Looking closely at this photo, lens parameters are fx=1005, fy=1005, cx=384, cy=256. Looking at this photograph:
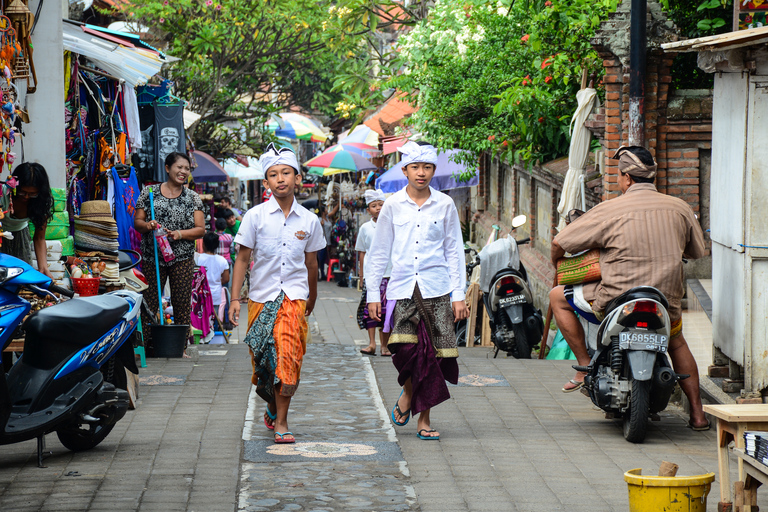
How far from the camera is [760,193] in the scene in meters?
6.61

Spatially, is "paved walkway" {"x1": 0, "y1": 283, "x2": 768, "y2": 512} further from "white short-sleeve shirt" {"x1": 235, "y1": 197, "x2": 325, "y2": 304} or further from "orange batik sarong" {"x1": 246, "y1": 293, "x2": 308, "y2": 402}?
"white short-sleeve shirt" {"x1": 235, "y1": 197, "x2": 325, "y2": 304}

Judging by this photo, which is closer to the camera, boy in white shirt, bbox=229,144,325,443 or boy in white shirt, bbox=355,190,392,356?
boy in white shirt, bbox=229,144,325,443

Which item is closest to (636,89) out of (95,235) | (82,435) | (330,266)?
(95,235)

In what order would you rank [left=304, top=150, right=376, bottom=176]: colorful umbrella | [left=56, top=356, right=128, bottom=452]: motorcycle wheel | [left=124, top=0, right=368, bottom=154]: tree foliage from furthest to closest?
[left=304, top=150, right=376, bottom=176]: colorful umbrella
[left=124, top=0, right=368, bottom=154]: tree foliage
[left=56, top=356, right=128, bottom=452]: motorcycle wheel

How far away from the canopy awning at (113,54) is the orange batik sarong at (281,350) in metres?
4.47

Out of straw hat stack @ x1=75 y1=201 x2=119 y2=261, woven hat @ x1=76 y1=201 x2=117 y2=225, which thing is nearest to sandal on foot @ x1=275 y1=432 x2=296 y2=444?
straw hat stack @ x1=75 y1=201 x2=119 y2=261

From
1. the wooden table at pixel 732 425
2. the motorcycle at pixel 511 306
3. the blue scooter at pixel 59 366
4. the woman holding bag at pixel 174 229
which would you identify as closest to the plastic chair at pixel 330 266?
the motorcycle at pixel 511 306

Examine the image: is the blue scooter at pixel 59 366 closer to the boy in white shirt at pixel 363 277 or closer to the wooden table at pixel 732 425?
the wooden table at pixel 732 425

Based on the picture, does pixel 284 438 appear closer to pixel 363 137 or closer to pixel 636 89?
pixel 636 89

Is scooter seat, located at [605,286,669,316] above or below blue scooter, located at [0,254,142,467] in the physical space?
above

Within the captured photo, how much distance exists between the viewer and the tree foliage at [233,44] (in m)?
20.4

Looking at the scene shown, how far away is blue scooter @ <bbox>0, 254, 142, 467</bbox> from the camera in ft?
17.4

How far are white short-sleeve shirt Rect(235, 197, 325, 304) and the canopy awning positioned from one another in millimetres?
4137

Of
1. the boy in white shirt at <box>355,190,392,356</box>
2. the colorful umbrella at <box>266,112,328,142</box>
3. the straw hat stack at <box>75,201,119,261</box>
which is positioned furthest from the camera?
the colorful umbrella at <box>266,112,328,142</box>
